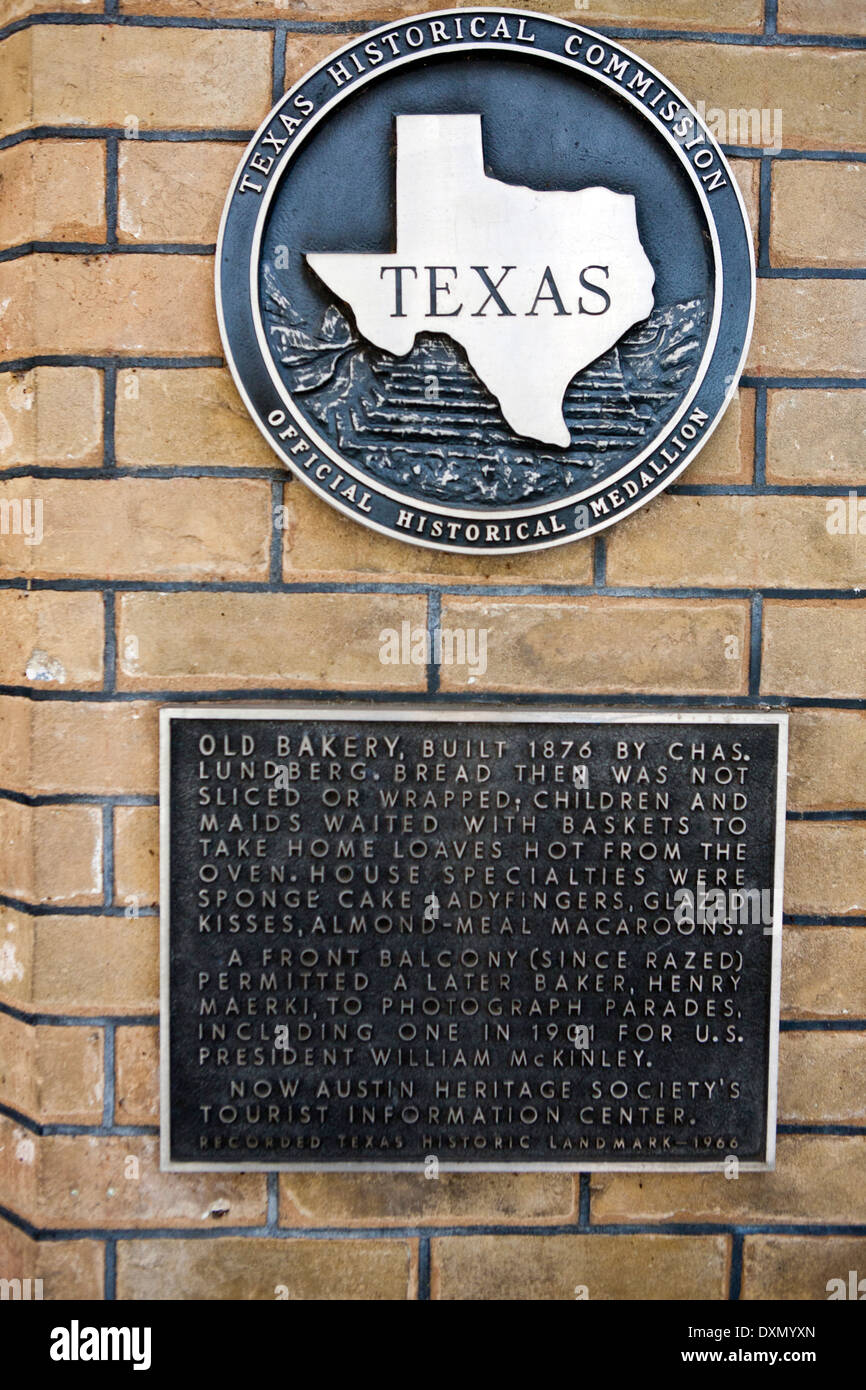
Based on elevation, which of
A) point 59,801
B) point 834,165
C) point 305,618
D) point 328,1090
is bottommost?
point 328,1090

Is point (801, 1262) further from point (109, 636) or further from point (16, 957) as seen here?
point (109, 636)

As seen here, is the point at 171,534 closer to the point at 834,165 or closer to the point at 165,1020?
the point at 165,1020

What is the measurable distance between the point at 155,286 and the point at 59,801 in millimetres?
1397

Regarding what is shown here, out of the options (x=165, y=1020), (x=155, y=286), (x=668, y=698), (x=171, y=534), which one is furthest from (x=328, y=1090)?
(x=155, y=286)

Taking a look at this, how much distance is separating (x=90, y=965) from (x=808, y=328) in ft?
8.53

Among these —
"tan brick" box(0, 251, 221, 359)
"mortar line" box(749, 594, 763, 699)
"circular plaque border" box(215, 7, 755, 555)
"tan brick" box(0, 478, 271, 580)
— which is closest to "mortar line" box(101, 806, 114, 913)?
"tan brick" box(0, 478, 271, 580)

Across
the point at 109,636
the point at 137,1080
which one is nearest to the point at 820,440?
the point at 109,636

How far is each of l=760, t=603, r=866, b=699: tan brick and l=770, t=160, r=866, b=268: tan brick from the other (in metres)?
0.92

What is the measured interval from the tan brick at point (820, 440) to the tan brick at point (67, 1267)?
284 cm

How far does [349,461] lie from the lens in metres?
2.31

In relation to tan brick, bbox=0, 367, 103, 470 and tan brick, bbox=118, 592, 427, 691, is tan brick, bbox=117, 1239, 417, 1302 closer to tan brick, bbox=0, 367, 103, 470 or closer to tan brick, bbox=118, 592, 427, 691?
tan brick, bbox=118, 592, 427, 691

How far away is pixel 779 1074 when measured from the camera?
8.04 ft

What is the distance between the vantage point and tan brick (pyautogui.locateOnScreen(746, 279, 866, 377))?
2.35m

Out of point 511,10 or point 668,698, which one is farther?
point 668,698
